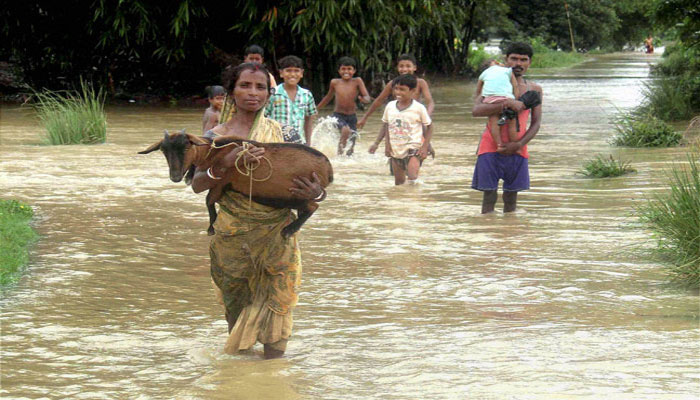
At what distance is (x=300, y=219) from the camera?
491 cm

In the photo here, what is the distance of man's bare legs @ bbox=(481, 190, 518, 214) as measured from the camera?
9.46m

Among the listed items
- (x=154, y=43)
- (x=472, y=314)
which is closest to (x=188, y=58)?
(x=154, y=43)

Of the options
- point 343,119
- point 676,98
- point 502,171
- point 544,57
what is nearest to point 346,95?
point 343,119

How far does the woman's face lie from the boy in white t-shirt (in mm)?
6082

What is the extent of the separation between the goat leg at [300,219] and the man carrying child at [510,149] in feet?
14.1

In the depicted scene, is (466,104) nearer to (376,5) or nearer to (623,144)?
(376,5)

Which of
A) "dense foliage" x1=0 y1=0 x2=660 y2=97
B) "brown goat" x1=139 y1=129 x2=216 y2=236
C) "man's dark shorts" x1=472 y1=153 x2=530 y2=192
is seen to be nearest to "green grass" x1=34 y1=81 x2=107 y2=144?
"dense foliage" x1=0 y1=0 x2=660 y2=97

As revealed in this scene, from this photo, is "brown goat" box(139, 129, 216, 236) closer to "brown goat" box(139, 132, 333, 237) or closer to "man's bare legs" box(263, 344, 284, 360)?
"brown goat" box(139, 132, 333, 237)

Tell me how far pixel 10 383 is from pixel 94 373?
1.27ft

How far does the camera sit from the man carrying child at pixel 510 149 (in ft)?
29.5

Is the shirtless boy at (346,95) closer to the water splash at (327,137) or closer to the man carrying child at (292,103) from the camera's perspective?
the water splash at (327,137)

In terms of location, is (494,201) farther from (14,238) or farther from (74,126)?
(74,126)

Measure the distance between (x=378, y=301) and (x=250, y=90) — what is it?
6.61 ft

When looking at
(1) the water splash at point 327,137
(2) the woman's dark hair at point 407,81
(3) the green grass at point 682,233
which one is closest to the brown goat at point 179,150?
(3) the green grass at point 682,233
